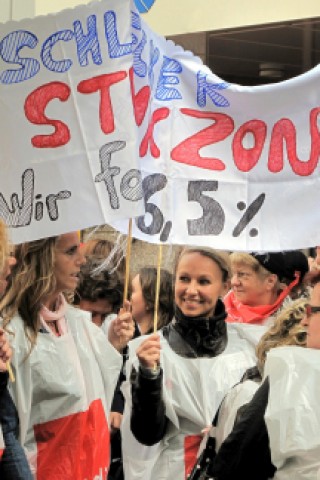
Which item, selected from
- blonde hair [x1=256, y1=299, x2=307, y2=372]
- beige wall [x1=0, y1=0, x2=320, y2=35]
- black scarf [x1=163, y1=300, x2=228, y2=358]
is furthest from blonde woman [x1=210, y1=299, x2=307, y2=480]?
beige wall [x1=0, y1=0, x2=320, y2=35]

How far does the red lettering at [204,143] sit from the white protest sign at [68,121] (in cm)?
54

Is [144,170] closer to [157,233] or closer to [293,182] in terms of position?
[157,233]

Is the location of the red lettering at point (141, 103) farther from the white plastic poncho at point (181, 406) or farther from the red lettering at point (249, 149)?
the white plastic poncho at point (181, 406)

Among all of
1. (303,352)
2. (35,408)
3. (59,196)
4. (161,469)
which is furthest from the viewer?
(161,469)

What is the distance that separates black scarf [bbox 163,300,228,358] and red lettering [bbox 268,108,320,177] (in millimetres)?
892

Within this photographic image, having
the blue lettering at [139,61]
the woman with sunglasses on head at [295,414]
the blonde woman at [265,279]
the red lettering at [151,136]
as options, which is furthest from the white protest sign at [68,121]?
the blonde woman at [265,279]

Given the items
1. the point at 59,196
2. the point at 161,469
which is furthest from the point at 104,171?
the point at 161,469

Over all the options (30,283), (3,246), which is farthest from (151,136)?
(3,246)

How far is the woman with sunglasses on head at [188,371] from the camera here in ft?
18.2

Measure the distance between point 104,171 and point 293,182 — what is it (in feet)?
2.84

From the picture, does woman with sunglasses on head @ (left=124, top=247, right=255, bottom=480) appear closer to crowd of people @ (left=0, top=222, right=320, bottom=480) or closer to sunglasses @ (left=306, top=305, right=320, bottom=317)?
crowd of people @ (left=0, top=222, right=320, bottom=480)

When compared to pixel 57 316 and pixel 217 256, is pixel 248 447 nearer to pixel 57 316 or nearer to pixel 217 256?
pixel 57 316

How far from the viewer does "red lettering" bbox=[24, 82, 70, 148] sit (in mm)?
4812

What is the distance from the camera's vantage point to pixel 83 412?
5.26 meters
